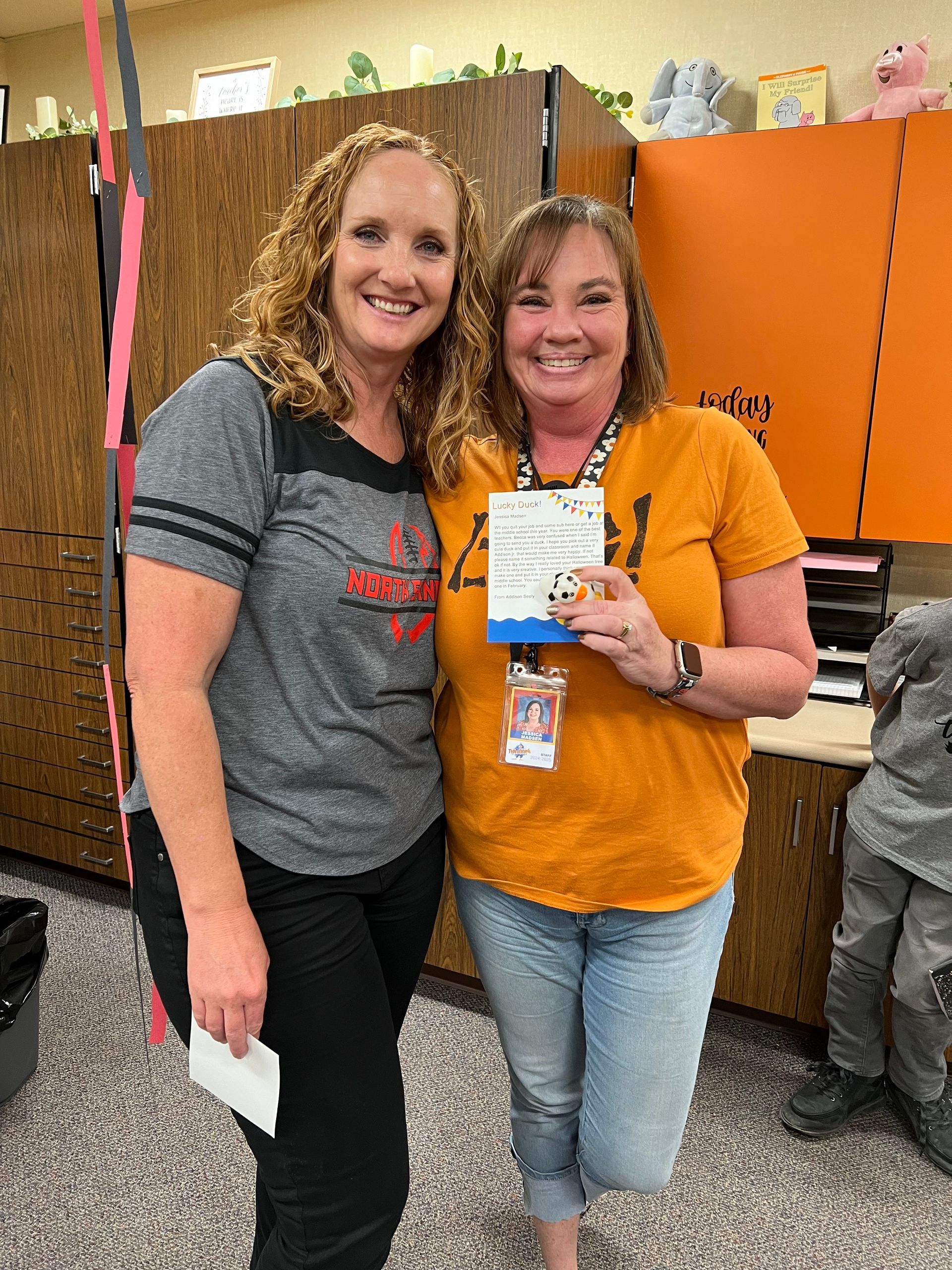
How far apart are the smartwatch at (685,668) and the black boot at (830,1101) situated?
134 cm

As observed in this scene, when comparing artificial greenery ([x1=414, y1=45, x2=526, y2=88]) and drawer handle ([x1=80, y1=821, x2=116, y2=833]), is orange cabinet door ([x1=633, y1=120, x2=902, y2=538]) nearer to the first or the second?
artificial greenery ([x1=414, y1=45, x2=526, y2=88])

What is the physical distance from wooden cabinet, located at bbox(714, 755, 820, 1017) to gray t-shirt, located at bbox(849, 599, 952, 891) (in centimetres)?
20

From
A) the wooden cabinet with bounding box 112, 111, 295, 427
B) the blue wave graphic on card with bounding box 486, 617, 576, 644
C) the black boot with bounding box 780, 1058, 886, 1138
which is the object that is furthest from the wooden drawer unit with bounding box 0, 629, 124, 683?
the black boot with bounding box 780, 1058, 886, 1138

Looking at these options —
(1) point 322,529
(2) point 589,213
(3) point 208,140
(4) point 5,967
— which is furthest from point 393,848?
(3) point 208,140

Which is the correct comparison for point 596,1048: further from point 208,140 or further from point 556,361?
point 208,140

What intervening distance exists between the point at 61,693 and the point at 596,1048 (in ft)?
7.12

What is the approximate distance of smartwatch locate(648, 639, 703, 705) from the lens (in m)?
1.17

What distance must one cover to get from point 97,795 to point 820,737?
2.14 metres

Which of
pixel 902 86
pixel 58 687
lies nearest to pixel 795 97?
pixel 902 86

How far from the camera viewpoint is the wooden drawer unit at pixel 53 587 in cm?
273

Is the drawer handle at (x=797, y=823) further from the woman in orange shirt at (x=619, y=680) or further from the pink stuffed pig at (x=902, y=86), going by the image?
the pink stuffed pig at (x=902, y=86)

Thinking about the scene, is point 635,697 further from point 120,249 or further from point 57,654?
point 57,654

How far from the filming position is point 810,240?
2197mm

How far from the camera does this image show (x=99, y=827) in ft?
9.41
